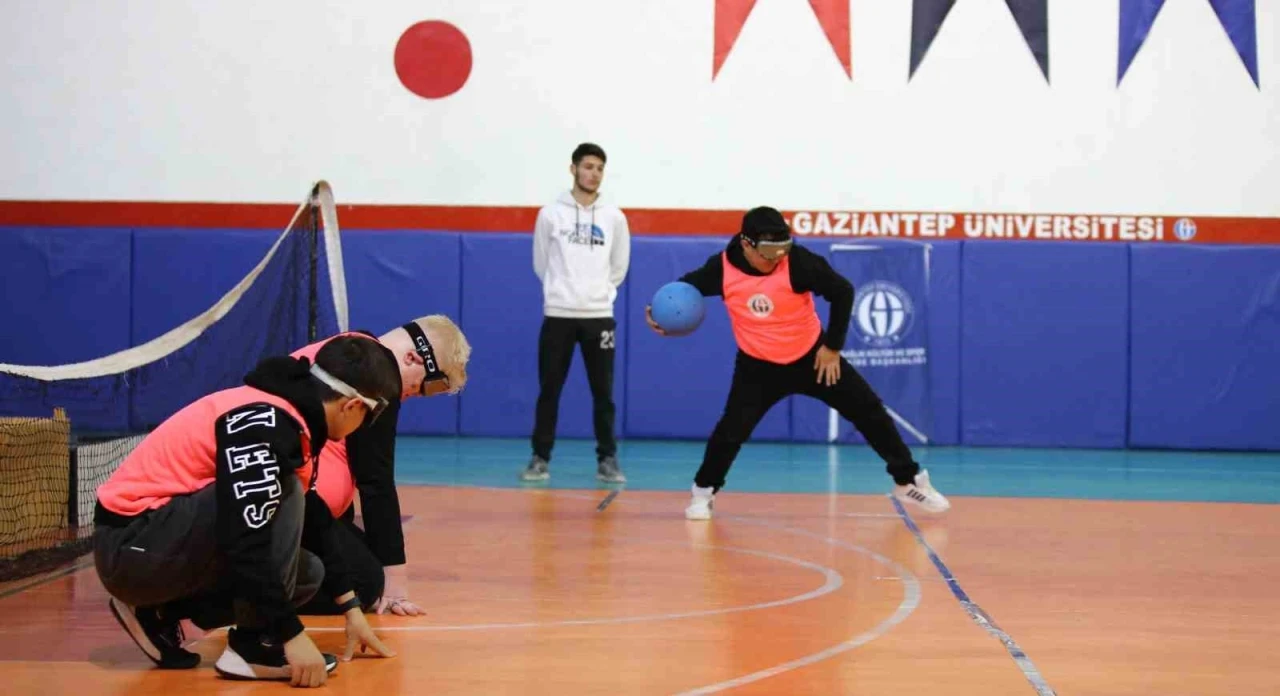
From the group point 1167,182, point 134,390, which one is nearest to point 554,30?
point 134,390

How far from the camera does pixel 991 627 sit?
5.62 m

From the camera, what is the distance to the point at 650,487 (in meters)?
10.2

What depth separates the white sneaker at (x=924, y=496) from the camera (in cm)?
880

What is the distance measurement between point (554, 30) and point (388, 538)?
9.30 metres

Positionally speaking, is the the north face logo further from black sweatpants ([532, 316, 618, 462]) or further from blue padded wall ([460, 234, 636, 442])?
blue padded wall ([460, 234, 636, 442])

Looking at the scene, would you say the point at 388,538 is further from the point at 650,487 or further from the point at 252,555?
the point at 650,487

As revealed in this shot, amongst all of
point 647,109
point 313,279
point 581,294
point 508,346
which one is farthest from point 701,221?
point 313,279

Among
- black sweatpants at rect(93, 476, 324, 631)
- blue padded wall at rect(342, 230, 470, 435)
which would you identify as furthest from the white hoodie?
black sweatpants at rect(93, 476, 324, 631)

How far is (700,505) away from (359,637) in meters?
3.91

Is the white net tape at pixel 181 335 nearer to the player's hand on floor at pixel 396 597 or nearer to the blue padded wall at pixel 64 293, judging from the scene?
the player's hand on floor at pixel 396 597

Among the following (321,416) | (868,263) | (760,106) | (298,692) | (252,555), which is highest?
(760,106)

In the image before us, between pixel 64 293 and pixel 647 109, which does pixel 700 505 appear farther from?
pixel 64 293

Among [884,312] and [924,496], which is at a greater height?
[884,312]

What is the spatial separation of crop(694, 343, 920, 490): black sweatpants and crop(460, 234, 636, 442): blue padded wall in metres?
5.01
